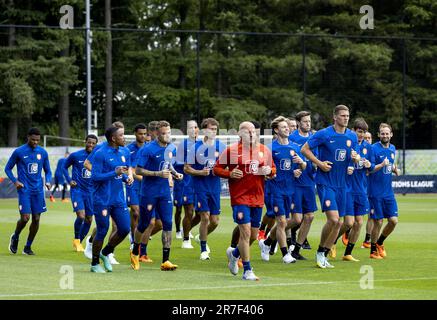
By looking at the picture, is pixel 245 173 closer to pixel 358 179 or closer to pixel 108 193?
pixel 108 193

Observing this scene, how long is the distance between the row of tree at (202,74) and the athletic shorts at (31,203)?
2722 centimetres

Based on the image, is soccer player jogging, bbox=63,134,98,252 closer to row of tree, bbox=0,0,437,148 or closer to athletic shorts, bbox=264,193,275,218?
athletic shorts, bbox=264,193,275,218

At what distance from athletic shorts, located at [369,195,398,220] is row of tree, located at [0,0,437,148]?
93.7 feet

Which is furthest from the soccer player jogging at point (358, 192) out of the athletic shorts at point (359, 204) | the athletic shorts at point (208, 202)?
the athletic shorts at point (208, 202)

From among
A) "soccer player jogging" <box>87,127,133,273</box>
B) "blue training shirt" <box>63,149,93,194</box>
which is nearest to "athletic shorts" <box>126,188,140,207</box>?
"blue training shirt" <box>63,149,93,194</box>

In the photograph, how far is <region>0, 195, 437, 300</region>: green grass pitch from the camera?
1334 cm

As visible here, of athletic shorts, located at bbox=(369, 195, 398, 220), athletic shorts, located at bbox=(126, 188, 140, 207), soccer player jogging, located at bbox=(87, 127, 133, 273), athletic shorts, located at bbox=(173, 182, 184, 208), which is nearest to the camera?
soccer player jogging, located at bbox=(87, 127, 133, 273)

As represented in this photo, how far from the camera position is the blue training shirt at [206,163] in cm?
1928

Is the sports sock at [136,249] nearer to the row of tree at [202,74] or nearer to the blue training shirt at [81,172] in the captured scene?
the blue training shirt at [81,172]

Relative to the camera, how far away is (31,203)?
66.6 feet

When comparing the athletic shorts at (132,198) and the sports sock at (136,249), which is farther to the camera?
the athletic shorts at (132,198)

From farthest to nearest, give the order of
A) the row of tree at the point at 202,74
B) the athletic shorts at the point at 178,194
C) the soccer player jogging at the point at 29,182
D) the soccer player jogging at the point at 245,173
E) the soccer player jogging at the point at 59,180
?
the row of tree at the point at 202,74 < the soccer player jogging at the point at 59,180 < the athletic shorts at the point at 178,194 < the soccer player jogging at the point at 29,182 < the soccer player jogging at the point at 245,173

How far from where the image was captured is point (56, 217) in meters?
31.6
